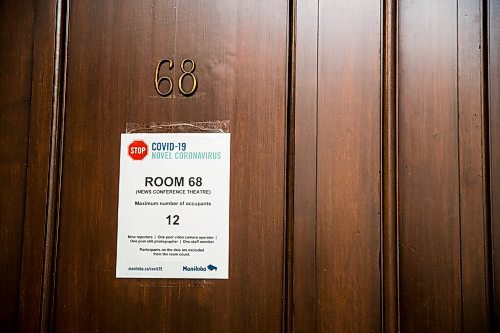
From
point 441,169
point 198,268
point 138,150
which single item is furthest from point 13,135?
point 441,169

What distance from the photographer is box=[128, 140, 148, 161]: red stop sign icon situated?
1169 mm

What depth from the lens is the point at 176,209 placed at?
3.76 ft

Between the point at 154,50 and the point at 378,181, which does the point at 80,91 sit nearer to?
the point at 154,50

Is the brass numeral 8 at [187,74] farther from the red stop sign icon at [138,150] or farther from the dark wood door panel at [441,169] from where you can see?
the dark wood door panel at [441,169]

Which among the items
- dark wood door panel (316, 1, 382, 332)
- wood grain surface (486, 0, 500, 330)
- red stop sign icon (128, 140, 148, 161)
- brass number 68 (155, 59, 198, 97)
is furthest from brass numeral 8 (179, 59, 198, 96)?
wood grain surface (486, 0, 500, 330)

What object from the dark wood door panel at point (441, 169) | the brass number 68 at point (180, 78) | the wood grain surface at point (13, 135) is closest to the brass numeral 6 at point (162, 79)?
the brass number 68 at point (180, 78)

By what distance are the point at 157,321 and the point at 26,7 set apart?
71 cm

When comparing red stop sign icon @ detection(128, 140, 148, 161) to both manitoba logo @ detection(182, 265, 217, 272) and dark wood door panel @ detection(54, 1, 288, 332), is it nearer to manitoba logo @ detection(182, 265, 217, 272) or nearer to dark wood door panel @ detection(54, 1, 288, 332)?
dark wood door panel @ detection(54, 1, 288, 332)

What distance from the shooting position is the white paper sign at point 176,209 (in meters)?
1.14

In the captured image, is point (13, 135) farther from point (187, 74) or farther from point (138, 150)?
point (187, 74)

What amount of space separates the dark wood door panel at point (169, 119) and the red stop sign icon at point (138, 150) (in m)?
0.04

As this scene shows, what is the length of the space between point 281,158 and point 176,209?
23 centimetres

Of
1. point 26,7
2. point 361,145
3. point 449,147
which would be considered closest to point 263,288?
point 361,145

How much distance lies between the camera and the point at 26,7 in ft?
4.00
